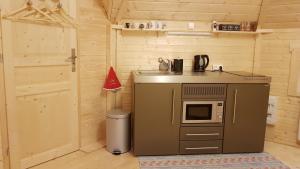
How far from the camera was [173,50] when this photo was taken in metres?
3.25

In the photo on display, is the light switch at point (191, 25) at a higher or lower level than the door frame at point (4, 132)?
higher

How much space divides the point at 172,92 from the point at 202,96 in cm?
33

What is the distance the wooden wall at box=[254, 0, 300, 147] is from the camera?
2947mm

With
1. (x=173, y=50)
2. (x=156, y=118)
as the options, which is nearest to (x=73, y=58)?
(x=156, y=118)

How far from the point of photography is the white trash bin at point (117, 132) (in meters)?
2.77

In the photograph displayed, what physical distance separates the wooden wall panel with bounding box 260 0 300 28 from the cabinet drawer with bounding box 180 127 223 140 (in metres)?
1.45

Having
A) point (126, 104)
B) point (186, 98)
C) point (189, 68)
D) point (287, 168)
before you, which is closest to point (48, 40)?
point (126, 104)

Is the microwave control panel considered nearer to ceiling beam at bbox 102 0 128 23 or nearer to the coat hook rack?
ceiling beam at bbox 102 0 128 23

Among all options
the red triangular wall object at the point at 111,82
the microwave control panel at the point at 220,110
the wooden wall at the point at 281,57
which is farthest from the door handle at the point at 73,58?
the wooden wall at the point at 281,57

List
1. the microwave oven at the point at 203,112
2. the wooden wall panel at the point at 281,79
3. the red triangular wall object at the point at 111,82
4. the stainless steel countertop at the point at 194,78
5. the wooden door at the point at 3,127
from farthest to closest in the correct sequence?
the wooden wall panel at the point at 281,79, the red triangular wall object at the point at 111,82, the microwave oven at the point at 203,112, the stainless steel countertop at the point at 194,78, the wooden door at the point at 3,127

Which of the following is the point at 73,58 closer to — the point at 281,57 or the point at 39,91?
the point at 39,91

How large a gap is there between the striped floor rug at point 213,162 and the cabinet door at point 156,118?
118mm

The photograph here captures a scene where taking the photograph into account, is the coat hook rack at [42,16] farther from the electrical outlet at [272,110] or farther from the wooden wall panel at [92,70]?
the electrical outlet at [272,110]

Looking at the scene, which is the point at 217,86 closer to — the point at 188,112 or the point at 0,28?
the point at 188,112
